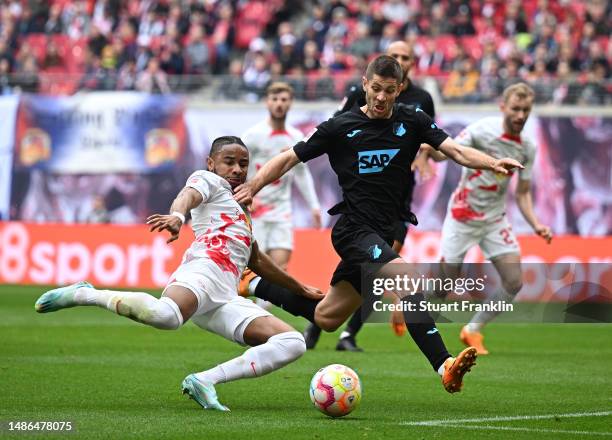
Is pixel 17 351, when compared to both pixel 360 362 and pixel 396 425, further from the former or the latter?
pixel 396 425

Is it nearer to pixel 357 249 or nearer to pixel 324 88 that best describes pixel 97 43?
pixel 324 88

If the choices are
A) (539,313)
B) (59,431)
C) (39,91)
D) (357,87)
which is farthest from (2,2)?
(59,431)

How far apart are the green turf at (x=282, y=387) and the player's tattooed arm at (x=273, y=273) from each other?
76 centimetres

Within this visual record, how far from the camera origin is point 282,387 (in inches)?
366

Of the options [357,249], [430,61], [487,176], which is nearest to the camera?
[357,249]

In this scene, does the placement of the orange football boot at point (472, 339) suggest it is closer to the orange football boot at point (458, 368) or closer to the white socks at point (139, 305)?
the orange football boot at point (458, 368)

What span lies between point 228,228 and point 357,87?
4.55m

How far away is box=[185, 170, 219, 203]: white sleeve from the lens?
306 inches

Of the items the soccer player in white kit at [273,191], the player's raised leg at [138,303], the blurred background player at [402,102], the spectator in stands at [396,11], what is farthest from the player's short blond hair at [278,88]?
the spectator in stands at [396,11]

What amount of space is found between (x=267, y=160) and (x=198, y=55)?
547 inches

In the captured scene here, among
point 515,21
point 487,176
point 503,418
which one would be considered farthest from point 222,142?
point 515,21

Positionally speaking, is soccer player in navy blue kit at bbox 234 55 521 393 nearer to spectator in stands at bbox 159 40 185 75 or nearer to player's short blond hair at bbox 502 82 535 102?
player's short blond hair at bbox 502 82 535 102

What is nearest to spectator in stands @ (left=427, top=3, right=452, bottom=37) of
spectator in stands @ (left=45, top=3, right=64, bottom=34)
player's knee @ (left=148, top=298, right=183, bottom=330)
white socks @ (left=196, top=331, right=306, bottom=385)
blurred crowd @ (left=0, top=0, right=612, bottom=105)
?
blurred crowd @ (left=0, top=0, right=612, bottom=105)

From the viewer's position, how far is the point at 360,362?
36.8 feet
